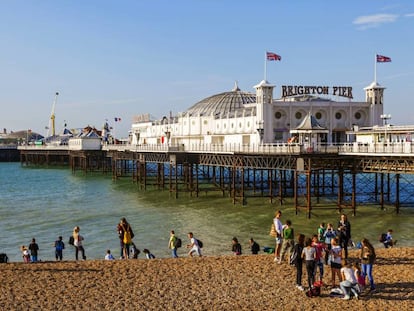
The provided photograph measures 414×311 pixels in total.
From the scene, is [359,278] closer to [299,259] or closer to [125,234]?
[299,259]

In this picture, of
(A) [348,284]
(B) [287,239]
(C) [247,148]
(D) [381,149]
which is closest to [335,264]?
(A) [348,284]

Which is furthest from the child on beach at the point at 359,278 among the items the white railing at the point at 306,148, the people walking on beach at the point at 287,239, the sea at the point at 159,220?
the white railing at the point at 306,148

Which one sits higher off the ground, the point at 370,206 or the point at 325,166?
the point at 325,166

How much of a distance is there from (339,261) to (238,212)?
978 inches

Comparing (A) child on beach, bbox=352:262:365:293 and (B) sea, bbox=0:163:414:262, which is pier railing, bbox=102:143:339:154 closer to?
(B) sea, bbox=0:163:414:262

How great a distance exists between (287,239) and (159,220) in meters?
20.8

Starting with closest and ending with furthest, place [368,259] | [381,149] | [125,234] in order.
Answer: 1. [368,259]
2. [125,234]
3. [381,149]

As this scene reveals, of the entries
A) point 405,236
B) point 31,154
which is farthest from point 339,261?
point 31,154

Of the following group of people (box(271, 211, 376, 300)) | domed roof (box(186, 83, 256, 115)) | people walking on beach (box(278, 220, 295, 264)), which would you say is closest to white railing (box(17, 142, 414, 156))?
people walking on beach (box(278, 220, 295, 264))

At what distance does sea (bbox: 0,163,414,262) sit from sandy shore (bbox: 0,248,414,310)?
21.7ft

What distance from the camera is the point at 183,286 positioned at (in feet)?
52.6

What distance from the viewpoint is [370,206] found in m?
41.4

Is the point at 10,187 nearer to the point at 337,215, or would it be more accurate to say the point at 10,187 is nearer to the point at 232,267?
the point at 337,215

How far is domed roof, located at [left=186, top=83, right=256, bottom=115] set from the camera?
258ft
